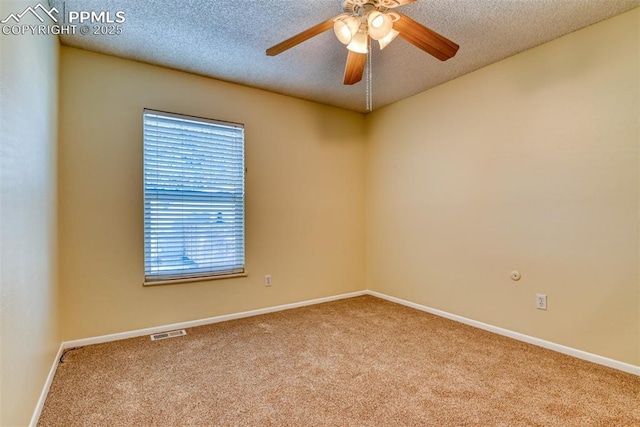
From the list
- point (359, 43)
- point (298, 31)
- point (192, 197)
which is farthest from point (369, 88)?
point (192, 197)

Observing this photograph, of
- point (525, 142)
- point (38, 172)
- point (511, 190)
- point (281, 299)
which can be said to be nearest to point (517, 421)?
point (511, 190)

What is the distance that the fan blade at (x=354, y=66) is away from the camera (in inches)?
87.3

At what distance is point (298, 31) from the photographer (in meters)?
2.49

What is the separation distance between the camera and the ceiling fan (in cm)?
182

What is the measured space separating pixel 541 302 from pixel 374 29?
8.24ft

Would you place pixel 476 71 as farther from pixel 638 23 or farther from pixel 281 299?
pixel 281 299

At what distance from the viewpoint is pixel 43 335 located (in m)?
1.98

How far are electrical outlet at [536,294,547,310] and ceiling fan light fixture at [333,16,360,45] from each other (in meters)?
2.53

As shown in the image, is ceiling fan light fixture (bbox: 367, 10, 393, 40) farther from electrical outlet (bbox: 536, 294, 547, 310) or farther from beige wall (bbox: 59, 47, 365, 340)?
electrical outlet (bbox: 536, 294, 547, 310)

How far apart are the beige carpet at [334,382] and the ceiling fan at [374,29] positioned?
2.15 metres

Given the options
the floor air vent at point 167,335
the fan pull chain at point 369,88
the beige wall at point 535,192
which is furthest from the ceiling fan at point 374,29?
the floor air vent at point 167,335

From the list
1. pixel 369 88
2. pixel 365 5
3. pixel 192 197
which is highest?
pixel 369 88

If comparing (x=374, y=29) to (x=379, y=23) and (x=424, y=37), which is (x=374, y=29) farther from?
(x=424, y=37)

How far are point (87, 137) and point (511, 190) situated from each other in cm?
371
